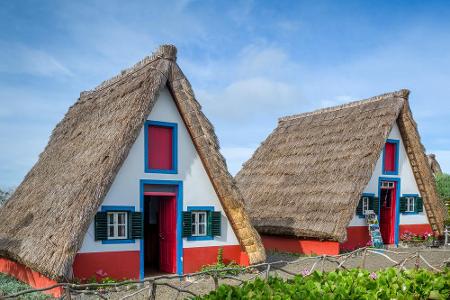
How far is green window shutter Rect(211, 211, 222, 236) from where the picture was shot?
11.6 m

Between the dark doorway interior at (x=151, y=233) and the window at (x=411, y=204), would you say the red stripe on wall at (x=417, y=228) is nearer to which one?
the window at (x=411, y=204)

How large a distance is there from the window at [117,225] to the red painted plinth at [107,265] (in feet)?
1.26

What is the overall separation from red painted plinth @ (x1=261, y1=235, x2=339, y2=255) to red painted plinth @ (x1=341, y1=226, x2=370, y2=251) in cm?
102

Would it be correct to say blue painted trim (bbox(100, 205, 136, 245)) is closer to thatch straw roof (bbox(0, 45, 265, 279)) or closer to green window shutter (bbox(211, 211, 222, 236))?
thatch straw roof (bbox(0, 45, 265, 279))

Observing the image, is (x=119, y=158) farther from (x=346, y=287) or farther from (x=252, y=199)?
(x=252, y=199)

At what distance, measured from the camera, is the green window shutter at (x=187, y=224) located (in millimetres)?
11188

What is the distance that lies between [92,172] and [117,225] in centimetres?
140

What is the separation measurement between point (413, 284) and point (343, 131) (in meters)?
10.9

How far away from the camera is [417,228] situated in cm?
1777

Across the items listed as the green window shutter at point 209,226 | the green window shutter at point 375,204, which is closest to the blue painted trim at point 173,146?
the green window shutter at point 209,226

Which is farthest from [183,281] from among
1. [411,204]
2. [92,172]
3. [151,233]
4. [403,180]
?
[411,204]

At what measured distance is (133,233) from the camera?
1049cm

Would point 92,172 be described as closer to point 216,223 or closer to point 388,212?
point 216,223

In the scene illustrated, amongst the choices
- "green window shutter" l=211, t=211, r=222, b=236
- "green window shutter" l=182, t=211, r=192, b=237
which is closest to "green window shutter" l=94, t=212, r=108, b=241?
"green window shutter" l=182, t=211, r=192, b=237
